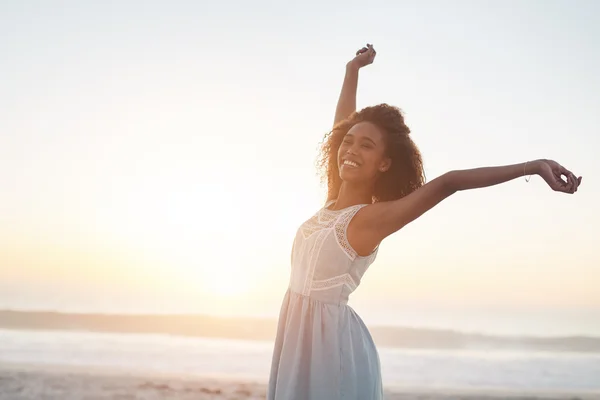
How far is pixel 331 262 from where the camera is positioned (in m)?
2.96

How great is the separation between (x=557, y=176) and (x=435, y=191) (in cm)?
48

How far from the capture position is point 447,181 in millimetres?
2639

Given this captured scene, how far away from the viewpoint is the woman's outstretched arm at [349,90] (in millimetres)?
3855

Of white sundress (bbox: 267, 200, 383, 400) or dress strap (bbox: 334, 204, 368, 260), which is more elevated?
dress strap (bbox: 334, 204, 368, 260)

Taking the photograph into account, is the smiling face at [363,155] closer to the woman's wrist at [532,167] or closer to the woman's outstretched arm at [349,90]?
the woman's outstretched arm at [349,90]

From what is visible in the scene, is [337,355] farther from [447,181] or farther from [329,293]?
[447,181]

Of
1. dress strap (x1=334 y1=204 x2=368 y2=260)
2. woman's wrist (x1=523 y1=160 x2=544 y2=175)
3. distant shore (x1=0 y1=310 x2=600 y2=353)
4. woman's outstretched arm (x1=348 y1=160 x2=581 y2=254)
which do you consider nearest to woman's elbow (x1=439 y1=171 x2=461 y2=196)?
woman's outstretched arm (x1=348 y1=160 x2=581 y2=254)

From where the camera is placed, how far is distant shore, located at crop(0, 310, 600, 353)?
17.2 m

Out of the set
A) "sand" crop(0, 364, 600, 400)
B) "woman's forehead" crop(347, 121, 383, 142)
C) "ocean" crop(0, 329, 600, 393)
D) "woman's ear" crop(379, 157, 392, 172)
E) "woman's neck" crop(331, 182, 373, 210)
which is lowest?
"sand" crop(0, 364, 600, 400)

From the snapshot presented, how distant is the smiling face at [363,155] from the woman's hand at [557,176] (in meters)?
0.89

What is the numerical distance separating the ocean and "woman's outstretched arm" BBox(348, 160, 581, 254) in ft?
24.5

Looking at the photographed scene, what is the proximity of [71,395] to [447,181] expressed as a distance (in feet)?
22.4

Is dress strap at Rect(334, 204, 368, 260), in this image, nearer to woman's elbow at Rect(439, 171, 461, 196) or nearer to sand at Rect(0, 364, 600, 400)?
woman's elbow at Rect(439, 171, 461, 196)

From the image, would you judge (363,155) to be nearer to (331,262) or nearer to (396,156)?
(396,156)
